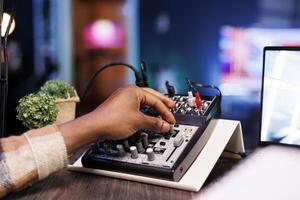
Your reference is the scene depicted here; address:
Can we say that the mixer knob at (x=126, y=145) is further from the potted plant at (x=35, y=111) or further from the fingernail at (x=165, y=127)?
the potted plant at (x=35, y=111)

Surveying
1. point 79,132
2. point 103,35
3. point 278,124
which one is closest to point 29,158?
point 79,132

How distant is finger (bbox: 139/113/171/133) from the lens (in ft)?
2.45

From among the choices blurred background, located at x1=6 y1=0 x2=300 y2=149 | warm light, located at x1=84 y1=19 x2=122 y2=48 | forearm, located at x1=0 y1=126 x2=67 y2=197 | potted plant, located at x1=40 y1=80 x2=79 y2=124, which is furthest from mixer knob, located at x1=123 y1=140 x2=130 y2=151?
warm light, located at x1=84 y1=19 x2=122 y2=48

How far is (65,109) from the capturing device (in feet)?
3.10

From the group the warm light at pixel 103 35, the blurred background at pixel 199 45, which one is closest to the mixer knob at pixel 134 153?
the blurred background at pixel 199 45

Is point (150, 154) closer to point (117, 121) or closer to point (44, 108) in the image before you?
point (117, 121)

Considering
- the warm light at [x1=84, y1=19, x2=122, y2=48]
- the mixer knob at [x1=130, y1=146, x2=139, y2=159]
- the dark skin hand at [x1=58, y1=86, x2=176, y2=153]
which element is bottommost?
the mixer knob at [x1=130, y1=146, x2=139, y2=159]

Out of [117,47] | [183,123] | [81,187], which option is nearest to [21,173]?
[81,187]

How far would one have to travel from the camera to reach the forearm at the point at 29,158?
618 mm

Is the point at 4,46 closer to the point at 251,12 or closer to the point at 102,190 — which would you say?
the point at 102,190

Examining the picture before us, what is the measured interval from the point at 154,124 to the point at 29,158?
0.25 meters

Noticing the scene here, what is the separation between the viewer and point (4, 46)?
930 millimetres

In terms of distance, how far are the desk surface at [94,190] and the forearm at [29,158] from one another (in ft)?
0.17

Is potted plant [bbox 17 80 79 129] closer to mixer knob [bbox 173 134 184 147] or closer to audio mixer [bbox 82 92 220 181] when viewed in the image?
audio mixer [bbox 82 92 220 181]
